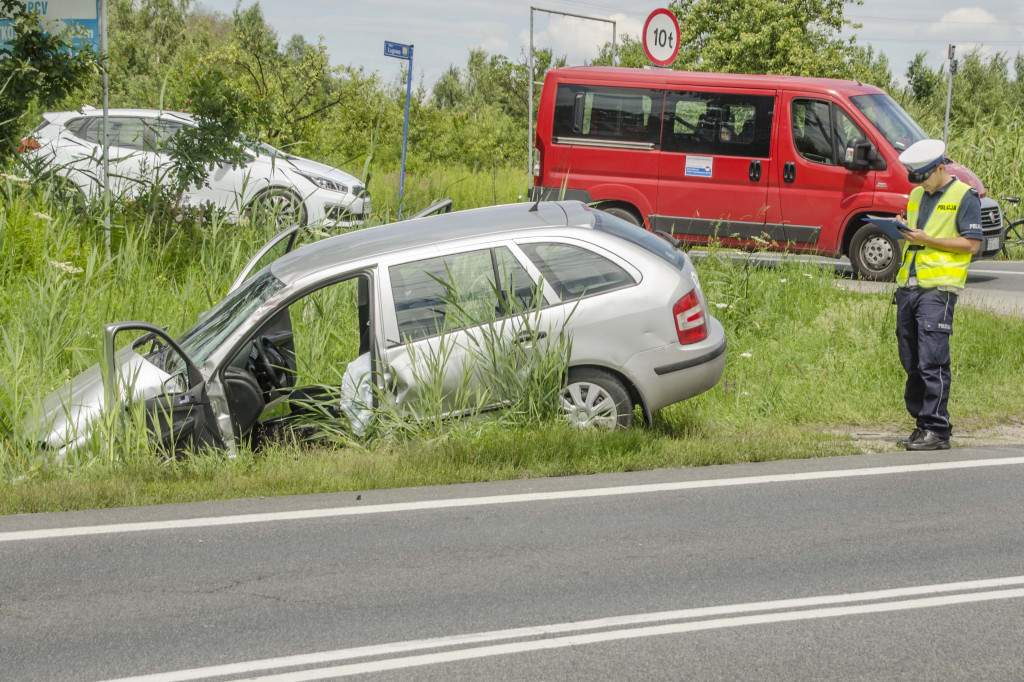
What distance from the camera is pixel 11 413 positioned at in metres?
7.31

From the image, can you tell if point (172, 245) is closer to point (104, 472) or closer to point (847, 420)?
point (104, 472)

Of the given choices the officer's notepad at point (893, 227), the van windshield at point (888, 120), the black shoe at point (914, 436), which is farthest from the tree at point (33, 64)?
the van windshield at point (888, 120)

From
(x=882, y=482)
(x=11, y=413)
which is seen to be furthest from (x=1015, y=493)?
(x=11, y=413)

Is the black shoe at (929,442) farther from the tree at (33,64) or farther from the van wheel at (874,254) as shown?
the tree at (33,64)

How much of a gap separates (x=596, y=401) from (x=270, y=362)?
2.31 meters

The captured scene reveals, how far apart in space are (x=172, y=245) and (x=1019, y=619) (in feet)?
28.9

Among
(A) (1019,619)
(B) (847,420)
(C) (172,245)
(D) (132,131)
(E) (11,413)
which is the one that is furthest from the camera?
(D) (132,131)

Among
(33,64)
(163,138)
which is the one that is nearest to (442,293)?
(163,138)

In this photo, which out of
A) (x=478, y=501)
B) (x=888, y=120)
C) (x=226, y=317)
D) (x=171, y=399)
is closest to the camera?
(x=478, y=501)

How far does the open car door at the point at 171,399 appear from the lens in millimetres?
6414

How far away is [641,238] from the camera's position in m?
7.45

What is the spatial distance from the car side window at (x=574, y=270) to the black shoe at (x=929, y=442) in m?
2.18

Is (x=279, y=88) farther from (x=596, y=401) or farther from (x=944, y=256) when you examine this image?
(x=944, y=256)

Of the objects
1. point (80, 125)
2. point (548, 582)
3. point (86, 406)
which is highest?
point (80, 125)
